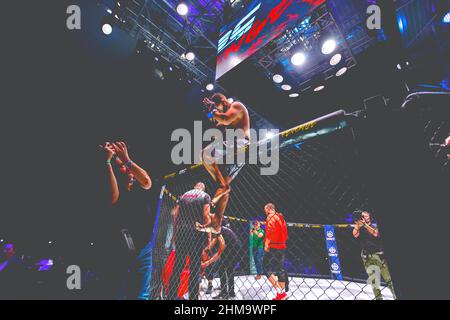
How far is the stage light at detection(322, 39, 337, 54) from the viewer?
4582 millimetres

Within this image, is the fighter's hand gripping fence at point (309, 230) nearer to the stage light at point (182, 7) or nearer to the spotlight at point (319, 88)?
the spotlight at point (319, 88)

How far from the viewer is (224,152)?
68.4 inches

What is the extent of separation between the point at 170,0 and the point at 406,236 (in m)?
6.44

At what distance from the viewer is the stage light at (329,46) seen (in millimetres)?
4582

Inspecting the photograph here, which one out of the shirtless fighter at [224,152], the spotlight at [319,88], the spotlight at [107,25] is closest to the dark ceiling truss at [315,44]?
the spotlight at [319,88]

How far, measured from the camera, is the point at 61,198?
4.92m

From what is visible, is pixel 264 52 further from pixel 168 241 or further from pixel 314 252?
pixel 314 252

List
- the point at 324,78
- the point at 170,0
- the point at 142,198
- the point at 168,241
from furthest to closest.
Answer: the point at 324,78, the point at 170,0, the point at 168,241, the point at 142,198

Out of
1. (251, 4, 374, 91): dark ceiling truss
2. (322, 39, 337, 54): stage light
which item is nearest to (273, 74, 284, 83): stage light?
(251, 4, 374, 91): dark ceiling truss

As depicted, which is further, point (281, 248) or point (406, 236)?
point (281, 248)

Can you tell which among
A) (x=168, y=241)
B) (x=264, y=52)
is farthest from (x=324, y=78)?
(x=168, y=241)

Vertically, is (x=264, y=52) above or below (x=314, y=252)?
above

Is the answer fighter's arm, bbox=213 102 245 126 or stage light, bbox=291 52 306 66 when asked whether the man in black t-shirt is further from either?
stage light, bbox=291 52 306 66
